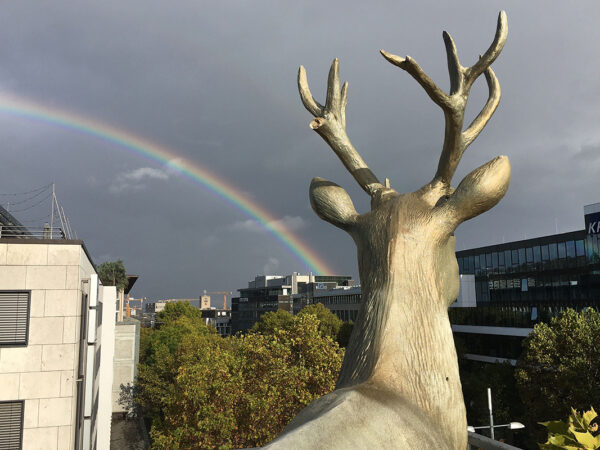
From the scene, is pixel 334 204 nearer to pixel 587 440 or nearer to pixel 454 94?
pixel 454 94

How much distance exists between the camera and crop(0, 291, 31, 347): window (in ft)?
40.7

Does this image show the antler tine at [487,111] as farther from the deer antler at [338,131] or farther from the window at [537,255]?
the window at [537,255]

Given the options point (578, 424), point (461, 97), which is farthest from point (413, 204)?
point (578, 424)

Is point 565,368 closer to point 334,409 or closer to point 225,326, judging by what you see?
point 334,409

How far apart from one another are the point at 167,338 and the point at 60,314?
3120cm

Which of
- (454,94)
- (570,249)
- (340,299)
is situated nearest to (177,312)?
(340,299)

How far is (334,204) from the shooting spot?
271cm

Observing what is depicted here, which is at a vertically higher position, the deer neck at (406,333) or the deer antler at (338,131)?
the deer antler at (338,131)

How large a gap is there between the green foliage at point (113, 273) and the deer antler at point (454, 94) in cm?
5948

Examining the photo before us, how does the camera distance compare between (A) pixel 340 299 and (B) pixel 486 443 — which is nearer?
(B) pixel 486 443

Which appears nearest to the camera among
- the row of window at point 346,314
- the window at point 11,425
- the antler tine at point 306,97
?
the antler tine at point 306,97

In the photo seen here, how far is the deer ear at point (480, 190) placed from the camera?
7.77ft

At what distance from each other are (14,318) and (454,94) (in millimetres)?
13377

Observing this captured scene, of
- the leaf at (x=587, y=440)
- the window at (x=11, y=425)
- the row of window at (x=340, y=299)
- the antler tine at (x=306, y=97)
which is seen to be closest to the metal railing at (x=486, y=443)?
the leaf at (x=587, y=440)
